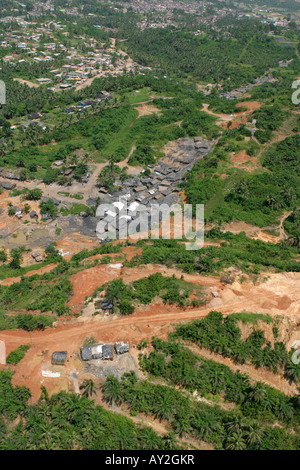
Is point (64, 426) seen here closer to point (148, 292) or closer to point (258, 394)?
point (148, 292)

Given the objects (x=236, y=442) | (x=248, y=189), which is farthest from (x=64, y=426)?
(x=248, y=189)

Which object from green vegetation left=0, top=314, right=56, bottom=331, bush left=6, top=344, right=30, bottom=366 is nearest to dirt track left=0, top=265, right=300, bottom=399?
bush left=6, top=344, right=30, bottom=366

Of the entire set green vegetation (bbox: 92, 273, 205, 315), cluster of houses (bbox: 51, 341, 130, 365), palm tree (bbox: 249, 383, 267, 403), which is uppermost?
green vegetation (bbox: 92, 273, 205, 315)

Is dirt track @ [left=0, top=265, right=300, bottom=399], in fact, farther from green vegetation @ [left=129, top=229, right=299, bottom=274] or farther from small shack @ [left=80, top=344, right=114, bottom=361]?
green vegetation @ [left=129, top=229, right=299, bottom=274]

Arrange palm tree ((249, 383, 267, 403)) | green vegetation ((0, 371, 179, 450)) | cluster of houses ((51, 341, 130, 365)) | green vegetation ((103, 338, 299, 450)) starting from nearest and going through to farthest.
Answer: green vegetation ((0, 371, 179, 450))
green vegetation ((103, 338, 299, 450))
palm tree ((249, 383, 267, 403))
cluster of houses ((51, 341, 130, 365))

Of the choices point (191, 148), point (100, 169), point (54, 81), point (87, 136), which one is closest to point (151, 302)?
point (100, 169)

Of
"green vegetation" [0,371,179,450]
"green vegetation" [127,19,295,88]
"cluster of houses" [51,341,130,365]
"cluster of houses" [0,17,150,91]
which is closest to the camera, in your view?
"green vegetation" [0,371,179,450]

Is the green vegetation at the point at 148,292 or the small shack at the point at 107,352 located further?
the green vegetation at the point at 148,292

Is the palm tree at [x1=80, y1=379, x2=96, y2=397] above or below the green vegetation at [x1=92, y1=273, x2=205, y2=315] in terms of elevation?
below

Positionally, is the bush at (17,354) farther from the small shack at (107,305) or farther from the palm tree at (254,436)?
the palm tree at (254,436)

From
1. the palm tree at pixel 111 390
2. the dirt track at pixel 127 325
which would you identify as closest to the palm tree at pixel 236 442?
the dirt track at pixel 127 325
